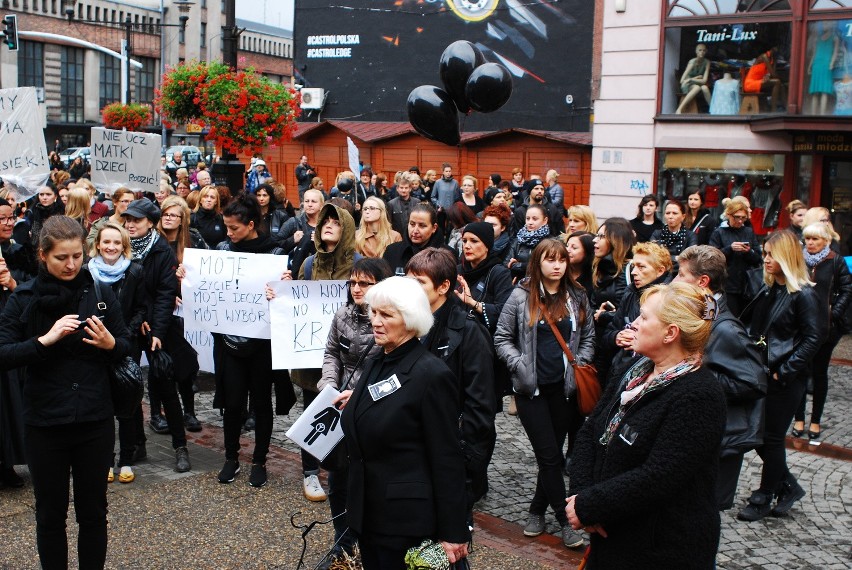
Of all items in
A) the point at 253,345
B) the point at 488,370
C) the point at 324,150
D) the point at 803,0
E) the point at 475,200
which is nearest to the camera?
the point at 488,370

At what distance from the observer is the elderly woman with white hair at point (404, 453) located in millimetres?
3928

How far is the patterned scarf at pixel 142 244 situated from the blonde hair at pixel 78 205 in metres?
2.74

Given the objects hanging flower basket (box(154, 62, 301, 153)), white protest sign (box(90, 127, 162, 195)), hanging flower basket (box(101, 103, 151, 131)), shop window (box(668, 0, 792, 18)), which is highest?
shop window (box(668, 0, 792, 18))

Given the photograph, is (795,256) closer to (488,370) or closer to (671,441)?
(488,370)

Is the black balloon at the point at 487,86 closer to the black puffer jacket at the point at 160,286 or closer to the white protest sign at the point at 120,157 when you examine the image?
the black puffer jacket at the point at 160,286

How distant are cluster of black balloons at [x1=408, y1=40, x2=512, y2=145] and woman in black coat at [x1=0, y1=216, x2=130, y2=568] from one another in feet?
17.2

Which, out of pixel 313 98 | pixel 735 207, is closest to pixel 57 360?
pixel 735 207

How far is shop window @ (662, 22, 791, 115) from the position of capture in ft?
53.5

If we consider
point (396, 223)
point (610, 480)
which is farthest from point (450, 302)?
point (396, 223)

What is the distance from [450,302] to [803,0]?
13117 millimetres

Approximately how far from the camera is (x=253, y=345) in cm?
708

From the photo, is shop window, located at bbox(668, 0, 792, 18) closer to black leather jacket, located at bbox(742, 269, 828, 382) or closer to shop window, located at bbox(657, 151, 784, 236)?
shop window, located at bbox(657, 151, 784, 236)

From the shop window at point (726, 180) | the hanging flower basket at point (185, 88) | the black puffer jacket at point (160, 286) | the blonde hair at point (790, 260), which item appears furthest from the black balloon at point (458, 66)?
the hanging flower basket at point (185, 88)

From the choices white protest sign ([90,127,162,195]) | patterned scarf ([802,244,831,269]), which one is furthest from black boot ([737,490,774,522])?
white protest sign ([90,127,162,195])
